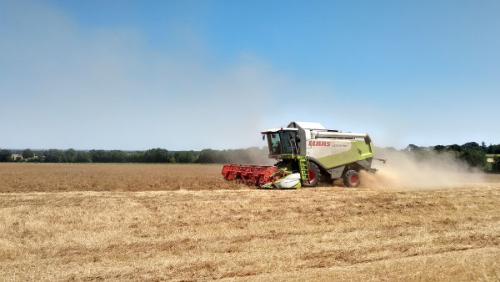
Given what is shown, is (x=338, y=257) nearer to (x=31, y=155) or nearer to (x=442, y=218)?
(x=442, y=218)

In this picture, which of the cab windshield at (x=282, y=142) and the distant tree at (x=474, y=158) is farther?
the distant tree at (x=474, y=158)

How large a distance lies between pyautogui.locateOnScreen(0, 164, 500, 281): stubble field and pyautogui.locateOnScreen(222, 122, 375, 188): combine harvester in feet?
13.6

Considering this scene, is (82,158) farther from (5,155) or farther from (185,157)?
(185,157)

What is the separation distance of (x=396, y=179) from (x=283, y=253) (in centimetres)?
1466

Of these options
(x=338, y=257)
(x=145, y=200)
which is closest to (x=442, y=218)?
(x=338, y=257)

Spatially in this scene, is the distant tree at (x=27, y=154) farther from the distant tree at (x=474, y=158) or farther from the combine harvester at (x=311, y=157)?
the combine harvester at (x=311, y=157)

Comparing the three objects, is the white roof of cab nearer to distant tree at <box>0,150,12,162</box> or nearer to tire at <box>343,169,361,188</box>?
tire at <box>343,169,361,188</box>

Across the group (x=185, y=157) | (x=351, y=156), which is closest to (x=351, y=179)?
(x=351, y=156)

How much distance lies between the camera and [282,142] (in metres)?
19.7

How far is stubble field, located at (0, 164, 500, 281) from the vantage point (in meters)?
7.34

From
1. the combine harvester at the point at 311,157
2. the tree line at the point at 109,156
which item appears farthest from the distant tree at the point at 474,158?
the tree line at the point at 109,156

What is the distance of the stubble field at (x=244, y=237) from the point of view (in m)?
7.34

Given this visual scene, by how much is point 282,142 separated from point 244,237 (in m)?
10.3

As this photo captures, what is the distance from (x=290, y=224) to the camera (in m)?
10.9
